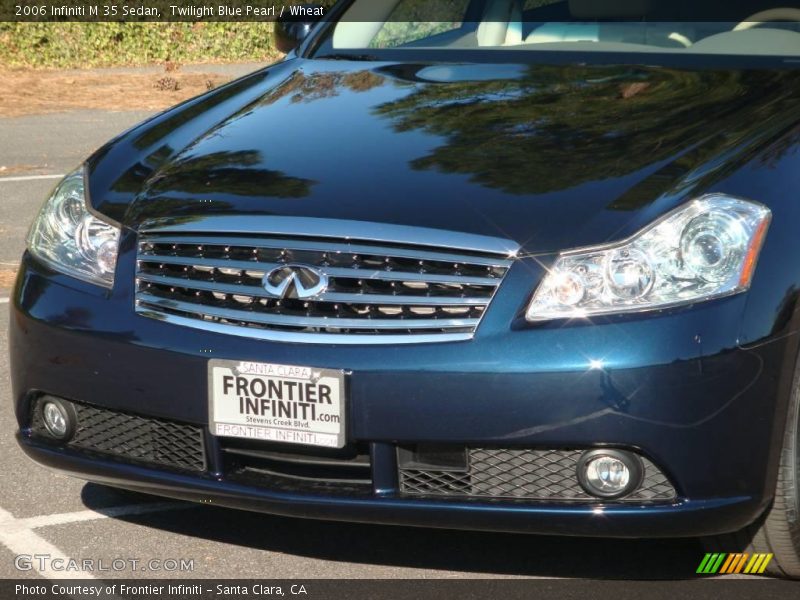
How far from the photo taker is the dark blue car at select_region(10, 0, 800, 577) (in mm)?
3242

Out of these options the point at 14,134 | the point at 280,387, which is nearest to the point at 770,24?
the point at 280,387

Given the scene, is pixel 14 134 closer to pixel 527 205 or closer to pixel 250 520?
pixel 250 520

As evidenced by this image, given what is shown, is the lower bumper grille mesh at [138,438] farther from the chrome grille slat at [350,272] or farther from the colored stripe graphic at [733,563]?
the colored stripe graphic at [733,563]

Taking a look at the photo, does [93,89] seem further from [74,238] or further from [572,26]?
[74,238]

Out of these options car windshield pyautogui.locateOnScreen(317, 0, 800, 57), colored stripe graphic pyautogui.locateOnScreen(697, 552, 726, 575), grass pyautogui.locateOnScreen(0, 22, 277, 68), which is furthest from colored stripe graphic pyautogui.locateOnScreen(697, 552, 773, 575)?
grass pyautogui.locateOnScreen(0, 22, 277, 68)

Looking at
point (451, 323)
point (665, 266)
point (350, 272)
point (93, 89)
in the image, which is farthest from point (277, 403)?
point (93, 89)

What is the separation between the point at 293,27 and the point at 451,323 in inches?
104

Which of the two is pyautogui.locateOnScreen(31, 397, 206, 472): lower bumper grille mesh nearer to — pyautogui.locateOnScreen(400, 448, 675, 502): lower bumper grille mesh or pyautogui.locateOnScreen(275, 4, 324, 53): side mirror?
pyautogui.locateOnScreen(400, 448, 675, 502): lower bumper grille mesh

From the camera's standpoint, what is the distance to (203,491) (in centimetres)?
361

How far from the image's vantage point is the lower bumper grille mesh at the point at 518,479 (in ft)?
10.9

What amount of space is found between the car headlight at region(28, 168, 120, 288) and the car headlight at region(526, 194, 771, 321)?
1166mm

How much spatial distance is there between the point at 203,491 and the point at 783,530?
141 cm

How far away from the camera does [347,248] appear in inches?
135

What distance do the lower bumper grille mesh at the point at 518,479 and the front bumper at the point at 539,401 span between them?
28mm
